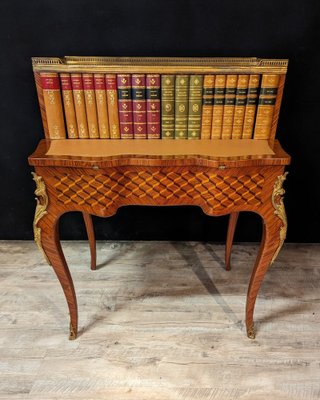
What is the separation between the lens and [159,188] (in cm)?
120

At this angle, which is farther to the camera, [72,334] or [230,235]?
[230,235]

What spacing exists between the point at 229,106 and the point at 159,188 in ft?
1.29

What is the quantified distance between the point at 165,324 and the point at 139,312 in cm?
14

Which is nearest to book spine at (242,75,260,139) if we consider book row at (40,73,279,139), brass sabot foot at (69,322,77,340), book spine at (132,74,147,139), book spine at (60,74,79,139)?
book row at (40,73,279,139)

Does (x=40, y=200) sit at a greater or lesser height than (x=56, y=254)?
greater

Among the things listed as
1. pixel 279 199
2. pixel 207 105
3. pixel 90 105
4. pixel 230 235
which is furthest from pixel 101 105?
pixel 230 235

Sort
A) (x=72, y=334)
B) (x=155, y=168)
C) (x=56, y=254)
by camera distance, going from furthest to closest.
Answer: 1. (x=72, y=334)
2. (x=56, y=254)
3. (x=155, y=168)

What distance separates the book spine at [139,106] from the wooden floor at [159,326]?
0.82m

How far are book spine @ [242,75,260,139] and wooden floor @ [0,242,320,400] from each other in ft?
2.69

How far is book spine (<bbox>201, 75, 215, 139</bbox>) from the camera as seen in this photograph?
1.22 m

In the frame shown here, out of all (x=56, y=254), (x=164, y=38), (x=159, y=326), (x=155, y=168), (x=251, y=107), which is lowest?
(x=159, y=326)

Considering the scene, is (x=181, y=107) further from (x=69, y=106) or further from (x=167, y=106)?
(x=69, y=106)

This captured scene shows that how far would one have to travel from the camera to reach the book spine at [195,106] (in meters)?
1.22

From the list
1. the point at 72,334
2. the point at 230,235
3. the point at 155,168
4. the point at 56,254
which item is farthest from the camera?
the point at 230,235
